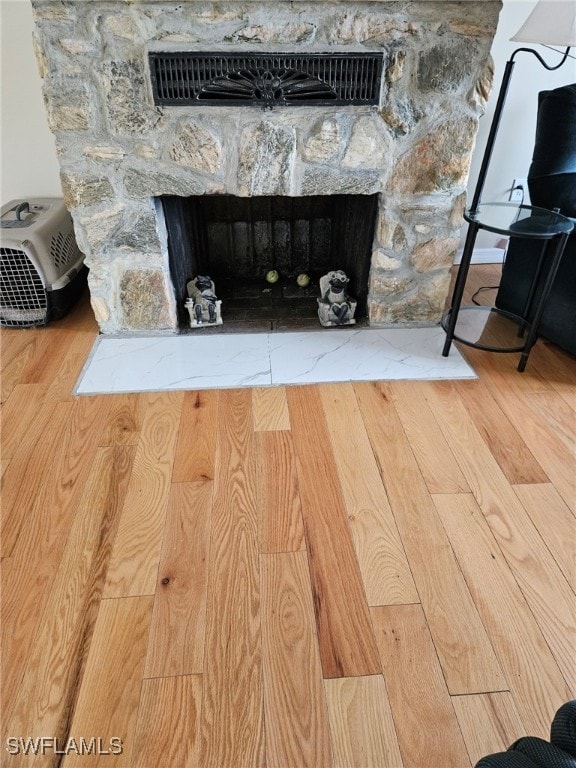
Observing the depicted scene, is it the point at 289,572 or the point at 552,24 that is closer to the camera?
the point at 289,572

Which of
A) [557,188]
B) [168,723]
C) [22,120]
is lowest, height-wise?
[168,723]

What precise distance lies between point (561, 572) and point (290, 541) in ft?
2.14

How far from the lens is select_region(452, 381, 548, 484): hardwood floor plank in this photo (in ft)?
4.88

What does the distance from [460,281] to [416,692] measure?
135cm

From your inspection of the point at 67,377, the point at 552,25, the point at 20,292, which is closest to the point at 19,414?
the point at 67,377

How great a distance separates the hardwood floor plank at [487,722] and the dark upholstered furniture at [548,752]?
0.51m

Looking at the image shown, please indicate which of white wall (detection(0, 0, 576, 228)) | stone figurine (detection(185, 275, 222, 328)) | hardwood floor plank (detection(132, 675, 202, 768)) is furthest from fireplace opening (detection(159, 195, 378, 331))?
hardwood floor plank (detection(132, 675, 202, 768))

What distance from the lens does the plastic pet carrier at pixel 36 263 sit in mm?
1997

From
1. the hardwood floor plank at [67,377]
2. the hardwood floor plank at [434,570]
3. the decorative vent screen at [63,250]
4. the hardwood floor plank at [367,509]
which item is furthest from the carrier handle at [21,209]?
the hardwood floor plank at [434,570]

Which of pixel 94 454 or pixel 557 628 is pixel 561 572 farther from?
pixel 94 454

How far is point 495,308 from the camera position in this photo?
2174 millimetres

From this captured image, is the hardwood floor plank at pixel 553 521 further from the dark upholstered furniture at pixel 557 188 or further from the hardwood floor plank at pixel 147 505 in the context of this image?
the hardwood floor plank at pixel 147 505

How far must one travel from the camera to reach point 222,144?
173 cm

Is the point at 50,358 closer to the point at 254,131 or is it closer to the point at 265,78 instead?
the point at 254,131
